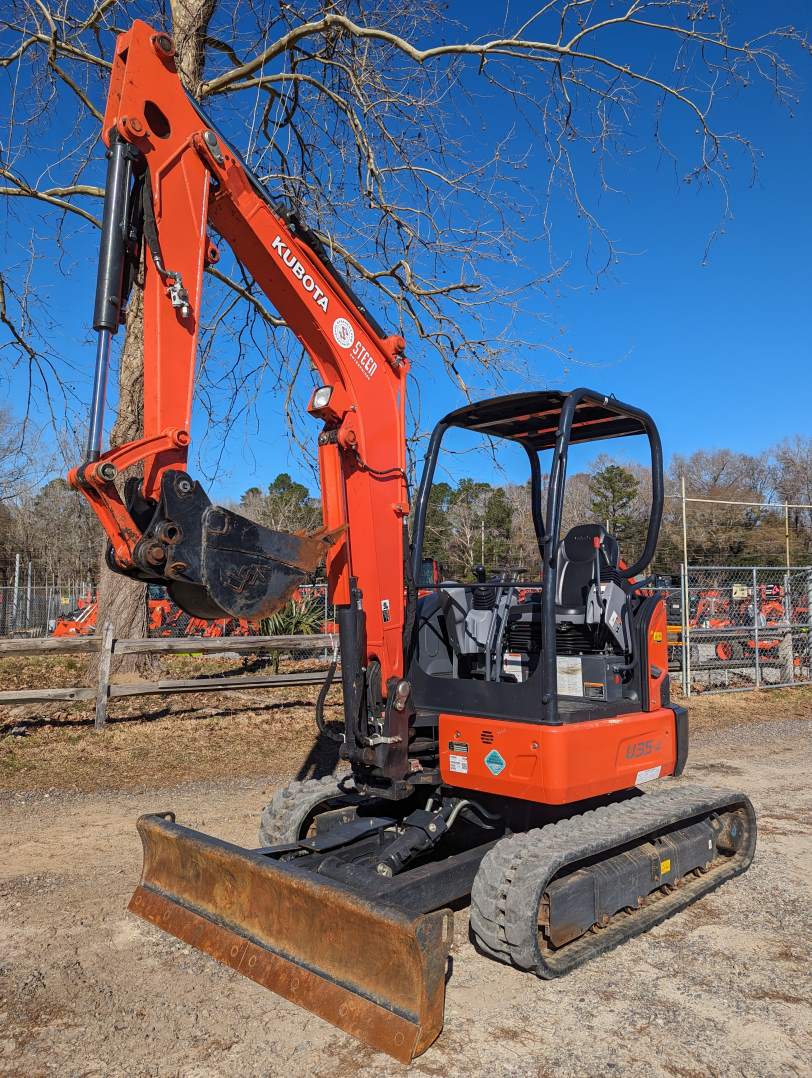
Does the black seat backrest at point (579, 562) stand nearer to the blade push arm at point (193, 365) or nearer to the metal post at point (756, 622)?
the blade push arm at point (193, 365)

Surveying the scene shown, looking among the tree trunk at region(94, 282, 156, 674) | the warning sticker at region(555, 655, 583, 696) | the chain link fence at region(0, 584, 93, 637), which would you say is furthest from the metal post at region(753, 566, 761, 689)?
the chain link fence at region(0, 584, 93, 637)

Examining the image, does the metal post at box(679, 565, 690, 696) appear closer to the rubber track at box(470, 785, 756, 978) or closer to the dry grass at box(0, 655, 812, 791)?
the dry grass at box(0, 655, 812, 791)

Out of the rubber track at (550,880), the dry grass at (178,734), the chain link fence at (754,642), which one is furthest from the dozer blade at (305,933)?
the chain link fence at (754,642)

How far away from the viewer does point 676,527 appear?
115 ft

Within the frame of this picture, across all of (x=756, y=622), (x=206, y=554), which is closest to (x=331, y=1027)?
(x=206, y=554)

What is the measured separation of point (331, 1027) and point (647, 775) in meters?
2.36

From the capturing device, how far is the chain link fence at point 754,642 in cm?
1411

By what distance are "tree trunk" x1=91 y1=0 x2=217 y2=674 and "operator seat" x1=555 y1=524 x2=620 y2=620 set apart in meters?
6.56

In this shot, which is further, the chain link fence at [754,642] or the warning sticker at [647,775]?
the chain link fence at [754,642]

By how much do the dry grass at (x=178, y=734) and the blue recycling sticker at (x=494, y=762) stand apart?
444 centimetres

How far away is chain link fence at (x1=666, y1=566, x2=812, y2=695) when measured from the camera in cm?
1411

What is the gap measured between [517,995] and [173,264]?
371cm

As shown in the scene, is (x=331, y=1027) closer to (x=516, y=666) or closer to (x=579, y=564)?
(x=516, y=666)

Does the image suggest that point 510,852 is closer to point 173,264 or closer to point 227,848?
point 227,848
